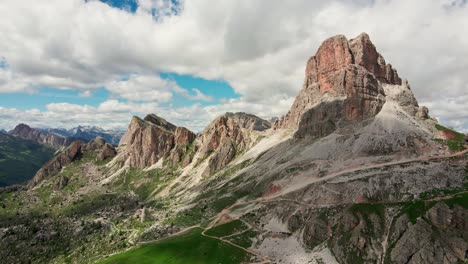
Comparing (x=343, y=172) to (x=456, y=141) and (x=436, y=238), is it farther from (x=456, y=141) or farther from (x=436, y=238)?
(x=456, y=141)

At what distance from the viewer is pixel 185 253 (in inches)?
5674

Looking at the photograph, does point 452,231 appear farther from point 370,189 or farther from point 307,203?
point 307,203

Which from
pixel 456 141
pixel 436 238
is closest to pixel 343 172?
pixel 436 238

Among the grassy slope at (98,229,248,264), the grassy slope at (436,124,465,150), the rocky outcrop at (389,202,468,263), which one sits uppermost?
the grassy slope at (436,124,465,150)

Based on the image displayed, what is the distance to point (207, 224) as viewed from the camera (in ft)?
573

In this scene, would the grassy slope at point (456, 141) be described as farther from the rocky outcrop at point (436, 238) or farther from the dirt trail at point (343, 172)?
the rocky outcrop at point (436, 238)

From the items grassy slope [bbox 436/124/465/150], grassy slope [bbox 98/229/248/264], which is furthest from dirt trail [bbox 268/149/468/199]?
grassy slope [bbox 98/229/248/264]

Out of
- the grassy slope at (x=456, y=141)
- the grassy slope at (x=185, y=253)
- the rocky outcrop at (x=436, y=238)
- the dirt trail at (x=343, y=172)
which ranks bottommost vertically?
the grassy slope at (x=185, y=253)

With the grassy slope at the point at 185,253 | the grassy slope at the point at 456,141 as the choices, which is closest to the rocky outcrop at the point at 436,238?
the grassy slope at the point at 185,253

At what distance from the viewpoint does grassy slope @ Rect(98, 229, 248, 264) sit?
5320 inches

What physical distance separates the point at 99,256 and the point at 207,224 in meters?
58.0

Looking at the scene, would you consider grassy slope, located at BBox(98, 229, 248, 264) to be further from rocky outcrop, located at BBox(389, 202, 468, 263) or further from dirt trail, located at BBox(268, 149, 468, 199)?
rocky outcrop, located at BBox(389, 202, 468, 263)

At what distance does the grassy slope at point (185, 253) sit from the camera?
135125 millimetres

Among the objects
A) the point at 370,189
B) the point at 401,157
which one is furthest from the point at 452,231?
the point at 401,157
